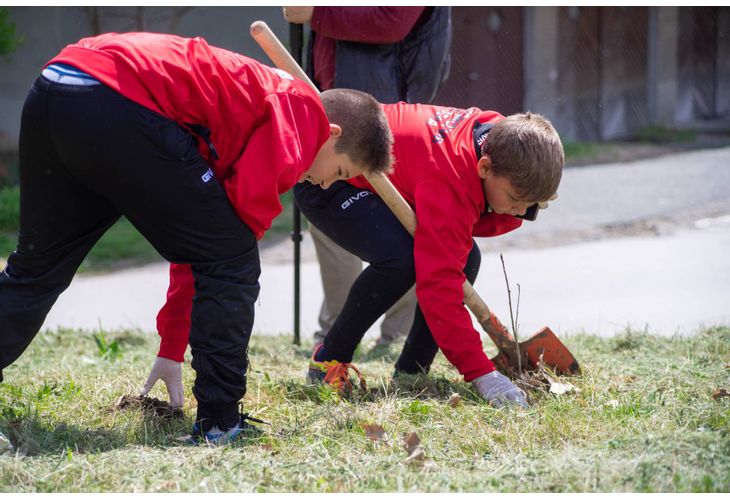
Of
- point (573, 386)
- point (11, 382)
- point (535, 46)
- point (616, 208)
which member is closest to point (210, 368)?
point (11, 382)

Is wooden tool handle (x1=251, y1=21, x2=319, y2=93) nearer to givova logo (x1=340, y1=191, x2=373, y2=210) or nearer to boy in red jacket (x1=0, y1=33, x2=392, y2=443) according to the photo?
givova logo (x1=340, y1=191, x2=373, y2=210)

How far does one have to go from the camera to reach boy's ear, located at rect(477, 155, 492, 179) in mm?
3102

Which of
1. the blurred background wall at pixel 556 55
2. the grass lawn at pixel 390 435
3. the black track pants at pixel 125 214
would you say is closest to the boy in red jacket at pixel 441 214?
the grass lawn at pixel 390 435

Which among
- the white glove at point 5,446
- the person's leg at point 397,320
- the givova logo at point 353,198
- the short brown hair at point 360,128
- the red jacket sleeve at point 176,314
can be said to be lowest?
the person's leg at point 397,320

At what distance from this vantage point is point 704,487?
2258 mm

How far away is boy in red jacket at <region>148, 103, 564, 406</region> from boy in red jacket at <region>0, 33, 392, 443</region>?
1.35 ft

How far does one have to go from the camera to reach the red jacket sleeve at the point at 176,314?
309cm

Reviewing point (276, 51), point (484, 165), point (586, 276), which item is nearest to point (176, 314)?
point (276, 51)

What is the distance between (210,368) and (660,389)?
159 cm

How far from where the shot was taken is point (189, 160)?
2.55 metres

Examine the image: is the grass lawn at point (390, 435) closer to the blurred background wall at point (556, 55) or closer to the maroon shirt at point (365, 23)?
the maroon shirt at point (365, 23)

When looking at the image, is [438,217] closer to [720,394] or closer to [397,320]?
[720,394]

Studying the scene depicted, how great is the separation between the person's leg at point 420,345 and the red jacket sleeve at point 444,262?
294mm

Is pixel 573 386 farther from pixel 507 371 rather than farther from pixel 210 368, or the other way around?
pixel 210 368
